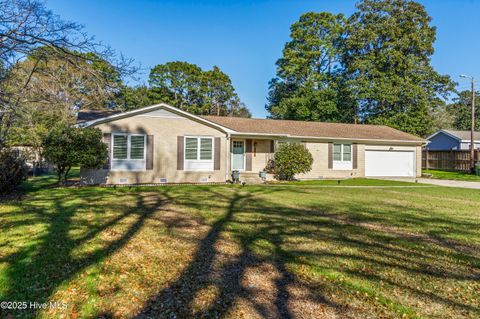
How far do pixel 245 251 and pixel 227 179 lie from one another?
11.3m

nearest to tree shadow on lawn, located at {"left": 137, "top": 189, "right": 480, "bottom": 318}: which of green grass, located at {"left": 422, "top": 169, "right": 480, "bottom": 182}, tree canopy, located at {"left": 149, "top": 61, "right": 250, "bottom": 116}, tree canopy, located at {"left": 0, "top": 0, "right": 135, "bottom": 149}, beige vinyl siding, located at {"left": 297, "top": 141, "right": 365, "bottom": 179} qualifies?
tree canopy, located at {"left": 0, "top": 0, "right": 135, "bottom": 149}

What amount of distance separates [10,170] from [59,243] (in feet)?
25.5

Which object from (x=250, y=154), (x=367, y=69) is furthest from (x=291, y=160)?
(x=367, y=69)

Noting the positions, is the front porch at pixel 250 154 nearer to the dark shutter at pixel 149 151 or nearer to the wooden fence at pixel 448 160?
the dark shutter at pixel 149 151

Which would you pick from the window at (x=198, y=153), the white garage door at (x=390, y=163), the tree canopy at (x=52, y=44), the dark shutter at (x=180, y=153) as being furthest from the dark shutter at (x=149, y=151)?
the white garage door at (x=390, y=163)

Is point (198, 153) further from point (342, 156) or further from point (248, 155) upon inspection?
point (342, 156)

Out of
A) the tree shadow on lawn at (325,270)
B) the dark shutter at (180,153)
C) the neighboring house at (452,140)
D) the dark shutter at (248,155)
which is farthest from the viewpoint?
the neighboring house at (452,140)

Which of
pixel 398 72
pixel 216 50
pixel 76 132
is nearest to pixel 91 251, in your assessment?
pixel 76 132

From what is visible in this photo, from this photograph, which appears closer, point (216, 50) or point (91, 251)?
point (91, 251)

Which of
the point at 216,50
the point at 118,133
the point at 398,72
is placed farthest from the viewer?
the point at 398,72

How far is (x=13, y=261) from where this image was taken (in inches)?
169

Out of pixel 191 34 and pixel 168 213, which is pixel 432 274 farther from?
pixel 191 34

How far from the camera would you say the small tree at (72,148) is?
12.5 meters

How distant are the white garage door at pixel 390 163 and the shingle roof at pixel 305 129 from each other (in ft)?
3.67
